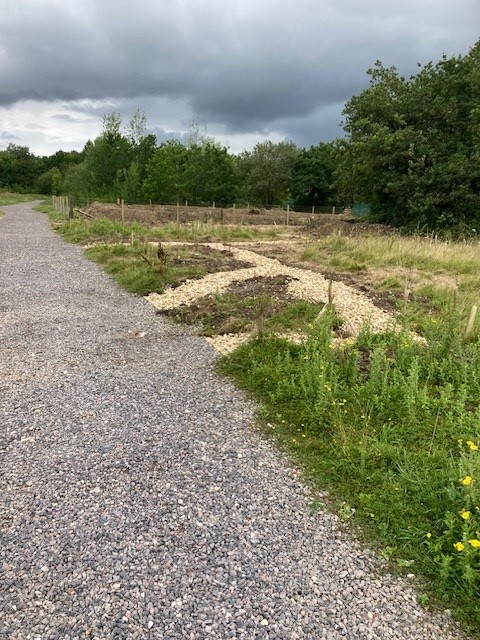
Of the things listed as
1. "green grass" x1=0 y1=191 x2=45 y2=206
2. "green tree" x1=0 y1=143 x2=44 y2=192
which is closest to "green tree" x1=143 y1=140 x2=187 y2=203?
"green grass" x1=0 y1=191 x2=45 y2=206

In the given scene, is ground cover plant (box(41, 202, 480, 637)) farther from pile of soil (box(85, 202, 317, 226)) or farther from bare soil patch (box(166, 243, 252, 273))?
pile of soil (box(85, 202, 317, 226))

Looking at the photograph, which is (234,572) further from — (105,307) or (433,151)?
(433,151)

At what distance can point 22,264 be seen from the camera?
42.1 ft

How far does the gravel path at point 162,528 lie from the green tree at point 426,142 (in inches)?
779

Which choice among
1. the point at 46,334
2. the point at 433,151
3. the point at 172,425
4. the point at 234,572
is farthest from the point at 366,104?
the point at 234,572

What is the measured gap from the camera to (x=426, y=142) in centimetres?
2191

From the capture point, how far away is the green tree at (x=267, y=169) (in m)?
54.5

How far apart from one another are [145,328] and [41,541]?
4.60m

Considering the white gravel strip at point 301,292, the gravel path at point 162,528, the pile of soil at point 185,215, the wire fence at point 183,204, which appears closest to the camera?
the gravel path at point 162,528

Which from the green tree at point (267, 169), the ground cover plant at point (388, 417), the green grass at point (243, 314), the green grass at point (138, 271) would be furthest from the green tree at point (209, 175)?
the ground cover plant at point (388, 417)

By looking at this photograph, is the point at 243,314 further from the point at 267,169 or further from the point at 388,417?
the point at 267,169

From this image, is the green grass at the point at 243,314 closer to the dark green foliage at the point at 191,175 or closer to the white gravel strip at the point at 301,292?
the white gravel strip at the point at 301,292

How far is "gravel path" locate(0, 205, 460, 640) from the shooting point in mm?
2258

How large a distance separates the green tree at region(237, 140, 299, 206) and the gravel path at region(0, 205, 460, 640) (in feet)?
172
